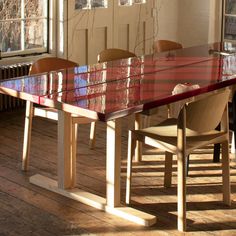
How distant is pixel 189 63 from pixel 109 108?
154cm

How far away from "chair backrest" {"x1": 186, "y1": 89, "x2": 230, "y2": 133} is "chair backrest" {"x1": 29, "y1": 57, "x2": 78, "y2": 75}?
4.91 feet

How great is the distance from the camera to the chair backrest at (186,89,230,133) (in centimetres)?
347

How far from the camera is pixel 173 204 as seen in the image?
12.8 feet

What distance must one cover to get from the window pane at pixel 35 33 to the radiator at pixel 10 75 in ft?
1.13

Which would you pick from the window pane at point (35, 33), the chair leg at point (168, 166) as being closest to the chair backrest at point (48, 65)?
the chair leg at point (168, 166)

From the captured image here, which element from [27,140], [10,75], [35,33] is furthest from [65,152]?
[35,33]

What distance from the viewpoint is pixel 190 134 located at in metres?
3.71

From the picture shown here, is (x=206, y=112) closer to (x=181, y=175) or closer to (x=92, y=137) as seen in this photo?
(x=181, y=175)

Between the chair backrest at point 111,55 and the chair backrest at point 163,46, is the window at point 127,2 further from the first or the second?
the chair backrest at point 111,55

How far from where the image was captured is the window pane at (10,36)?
20.3 feet

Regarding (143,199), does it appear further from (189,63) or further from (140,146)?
(189,63)

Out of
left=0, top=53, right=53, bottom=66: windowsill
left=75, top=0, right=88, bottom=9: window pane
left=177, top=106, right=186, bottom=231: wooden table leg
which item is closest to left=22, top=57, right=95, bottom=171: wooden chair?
left=177, top=106, right=186, bottom=231: wooden table leg

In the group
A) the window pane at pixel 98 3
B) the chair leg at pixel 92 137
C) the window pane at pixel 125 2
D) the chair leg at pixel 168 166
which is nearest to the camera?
the chair leg at pixel 168 166

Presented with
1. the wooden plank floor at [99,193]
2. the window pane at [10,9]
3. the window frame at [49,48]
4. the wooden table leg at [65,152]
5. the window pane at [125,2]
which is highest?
the window pane at [125,2]
